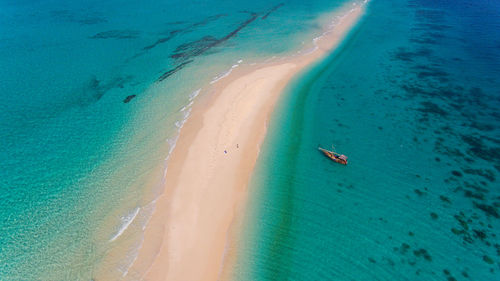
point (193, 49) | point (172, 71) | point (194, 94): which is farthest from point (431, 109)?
point (193, 49)

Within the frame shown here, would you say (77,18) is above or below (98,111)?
above

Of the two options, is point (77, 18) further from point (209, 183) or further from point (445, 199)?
point (445, 199)

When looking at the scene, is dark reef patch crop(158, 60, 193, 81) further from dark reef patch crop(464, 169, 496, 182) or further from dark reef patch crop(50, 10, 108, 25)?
dark reef patch crop(464, 169, 496, 182)

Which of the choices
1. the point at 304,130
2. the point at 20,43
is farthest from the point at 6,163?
the point at 20,43

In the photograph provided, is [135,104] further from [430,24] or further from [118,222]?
[430,24]

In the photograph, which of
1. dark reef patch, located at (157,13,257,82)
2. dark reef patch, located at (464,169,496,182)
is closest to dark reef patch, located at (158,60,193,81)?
dark reef patch, located at (157,13,257,82)
